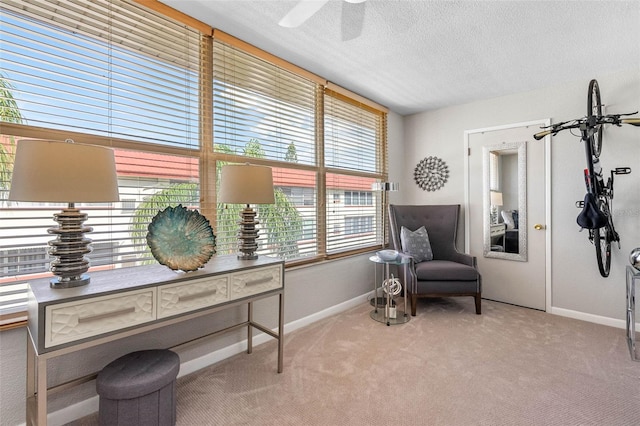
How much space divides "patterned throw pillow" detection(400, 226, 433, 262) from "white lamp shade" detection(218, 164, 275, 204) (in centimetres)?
215

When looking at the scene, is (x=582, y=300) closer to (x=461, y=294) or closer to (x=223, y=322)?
(x=461, y=294)

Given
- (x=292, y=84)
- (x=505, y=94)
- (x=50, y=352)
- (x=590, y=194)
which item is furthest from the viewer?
(x=505, y=94)

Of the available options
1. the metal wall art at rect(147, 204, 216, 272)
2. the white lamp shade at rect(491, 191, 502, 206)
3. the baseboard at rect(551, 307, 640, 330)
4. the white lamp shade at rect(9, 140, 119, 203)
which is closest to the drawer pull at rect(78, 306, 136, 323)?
the metal wall art at rect(147, 204, 216, 272)

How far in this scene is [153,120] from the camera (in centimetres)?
204

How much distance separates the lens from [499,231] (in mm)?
3697

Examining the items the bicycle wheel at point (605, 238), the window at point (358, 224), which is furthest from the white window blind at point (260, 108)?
the bicycle wheel at point (605, 238)

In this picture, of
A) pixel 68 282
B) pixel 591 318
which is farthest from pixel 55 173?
pixel 591 318

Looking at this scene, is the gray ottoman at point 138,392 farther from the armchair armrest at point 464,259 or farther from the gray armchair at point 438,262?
the armchair armrest at point 464,259

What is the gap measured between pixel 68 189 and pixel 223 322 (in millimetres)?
1489

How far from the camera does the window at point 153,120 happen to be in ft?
5.23

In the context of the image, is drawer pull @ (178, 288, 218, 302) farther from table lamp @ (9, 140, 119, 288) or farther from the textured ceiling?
the textured ceiling

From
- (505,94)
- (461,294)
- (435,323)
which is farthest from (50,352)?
(505,94)

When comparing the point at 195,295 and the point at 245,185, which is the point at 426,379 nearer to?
the point at 195,295

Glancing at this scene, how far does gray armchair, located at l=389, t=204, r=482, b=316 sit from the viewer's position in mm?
3207
